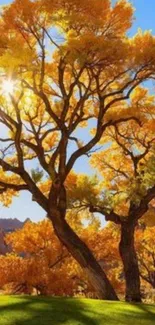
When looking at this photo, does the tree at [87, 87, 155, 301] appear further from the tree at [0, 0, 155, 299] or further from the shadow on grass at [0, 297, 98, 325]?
the shadow on grass at [0, 297, 98, 325]

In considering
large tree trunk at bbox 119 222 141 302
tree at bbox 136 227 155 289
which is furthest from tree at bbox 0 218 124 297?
large tree trunk at bbox 119 222 141 302

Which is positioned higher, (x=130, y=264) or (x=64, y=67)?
(x=64, y=67)

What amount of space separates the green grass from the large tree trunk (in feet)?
22.7

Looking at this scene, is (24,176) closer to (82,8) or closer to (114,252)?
(82,8)

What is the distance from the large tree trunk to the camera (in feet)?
61.2

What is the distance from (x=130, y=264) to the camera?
757 inches

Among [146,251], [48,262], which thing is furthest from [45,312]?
[146,251]

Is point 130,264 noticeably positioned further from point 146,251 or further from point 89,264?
point 146,251

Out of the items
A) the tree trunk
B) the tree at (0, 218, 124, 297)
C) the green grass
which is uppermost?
the tree at (0, 218, 124, 297)

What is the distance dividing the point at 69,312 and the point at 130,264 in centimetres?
960

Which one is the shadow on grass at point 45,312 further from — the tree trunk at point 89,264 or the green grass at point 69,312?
the tree trunk at point 89,264

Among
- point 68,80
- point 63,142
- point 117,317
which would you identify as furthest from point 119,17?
point 117,317

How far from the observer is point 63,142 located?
61.5 ft

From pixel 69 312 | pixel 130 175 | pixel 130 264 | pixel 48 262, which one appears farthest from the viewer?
pixel 48 262
